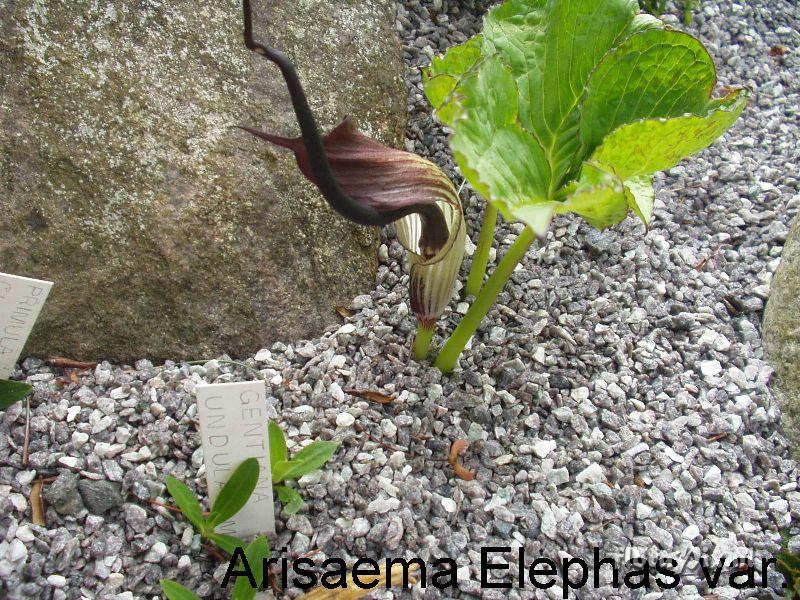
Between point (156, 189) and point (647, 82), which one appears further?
point (156, 189)

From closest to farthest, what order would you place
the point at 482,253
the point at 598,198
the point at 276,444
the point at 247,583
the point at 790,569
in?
the point at 598,198, the point at 247,583, the point at 276,444, the point at 790,569, the point at 482,253

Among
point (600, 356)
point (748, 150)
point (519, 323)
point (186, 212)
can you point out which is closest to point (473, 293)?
point (519, 323)

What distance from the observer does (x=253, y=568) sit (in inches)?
36.3

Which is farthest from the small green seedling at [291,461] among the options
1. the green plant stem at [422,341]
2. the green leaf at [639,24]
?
the green leaf at [639,24]

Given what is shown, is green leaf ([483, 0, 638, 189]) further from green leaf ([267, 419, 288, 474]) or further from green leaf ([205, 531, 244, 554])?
green leaf ([205, 531, 244, 554])

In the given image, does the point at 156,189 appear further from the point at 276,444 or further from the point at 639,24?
the point at 639,24

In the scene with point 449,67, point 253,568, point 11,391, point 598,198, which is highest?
point 449,67

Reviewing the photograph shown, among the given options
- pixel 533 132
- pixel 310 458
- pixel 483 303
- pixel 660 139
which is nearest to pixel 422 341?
pixel 483 303

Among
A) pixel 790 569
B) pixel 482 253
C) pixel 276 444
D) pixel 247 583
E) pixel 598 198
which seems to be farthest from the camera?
pixel 482 253

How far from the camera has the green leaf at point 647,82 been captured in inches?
37.1

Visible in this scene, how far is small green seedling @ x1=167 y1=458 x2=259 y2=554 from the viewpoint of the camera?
943mm

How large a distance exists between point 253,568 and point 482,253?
0.65 metres

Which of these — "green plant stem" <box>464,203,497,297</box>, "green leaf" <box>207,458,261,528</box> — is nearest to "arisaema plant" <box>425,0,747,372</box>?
"green plant stem" <box>464,203,497,297</box>

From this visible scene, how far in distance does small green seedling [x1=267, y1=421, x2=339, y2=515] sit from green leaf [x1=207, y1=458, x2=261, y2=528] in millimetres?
75
